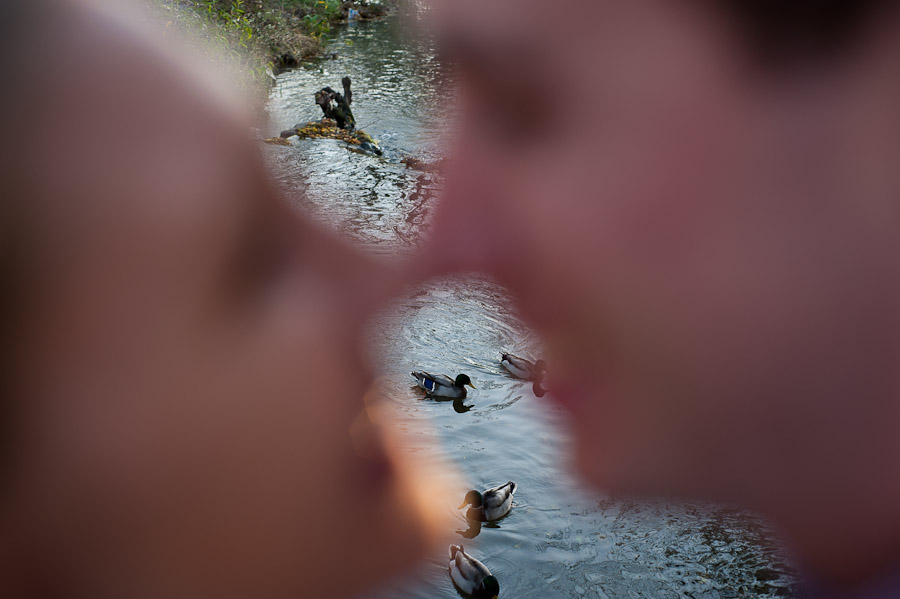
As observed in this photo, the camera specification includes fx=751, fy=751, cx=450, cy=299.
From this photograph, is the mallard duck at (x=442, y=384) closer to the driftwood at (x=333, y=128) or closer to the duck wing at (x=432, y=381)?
the duck wing at (x=432, y=381)

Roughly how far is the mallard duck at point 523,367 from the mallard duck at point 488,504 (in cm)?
99

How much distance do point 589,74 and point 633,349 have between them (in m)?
1.18

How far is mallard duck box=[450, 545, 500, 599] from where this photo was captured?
9.88 ft

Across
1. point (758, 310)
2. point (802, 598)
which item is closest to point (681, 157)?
point (758, 310)

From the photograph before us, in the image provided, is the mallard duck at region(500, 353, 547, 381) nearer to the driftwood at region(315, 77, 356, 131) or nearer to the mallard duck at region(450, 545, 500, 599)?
the mallard duck at region(450, 545, 500, 599)

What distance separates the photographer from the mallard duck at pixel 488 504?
11.3 feet

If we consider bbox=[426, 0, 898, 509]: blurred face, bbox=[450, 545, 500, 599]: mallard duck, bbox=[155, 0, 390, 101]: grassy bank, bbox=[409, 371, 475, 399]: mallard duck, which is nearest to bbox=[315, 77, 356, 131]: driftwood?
bbox=[155, 0, 390, 101]: grassy bank

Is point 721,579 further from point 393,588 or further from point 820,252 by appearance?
point 820,252

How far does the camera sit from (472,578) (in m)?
3.03

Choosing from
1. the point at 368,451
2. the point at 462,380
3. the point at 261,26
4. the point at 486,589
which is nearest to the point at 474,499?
the point at 486,589

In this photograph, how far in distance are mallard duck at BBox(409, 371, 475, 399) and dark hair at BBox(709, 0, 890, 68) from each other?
3.28 m

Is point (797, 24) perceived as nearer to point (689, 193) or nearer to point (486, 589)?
point (689, 193)

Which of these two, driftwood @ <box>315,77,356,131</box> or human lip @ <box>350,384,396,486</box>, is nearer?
human lip @ <box>350,384,396,486</box>

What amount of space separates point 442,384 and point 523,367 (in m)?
0.52
